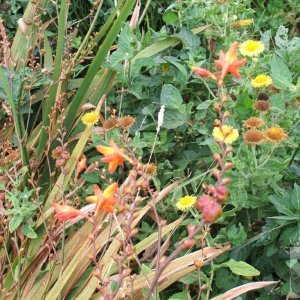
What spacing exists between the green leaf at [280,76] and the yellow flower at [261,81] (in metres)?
0.03

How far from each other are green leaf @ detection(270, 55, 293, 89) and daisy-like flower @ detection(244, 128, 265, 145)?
0.22 meters

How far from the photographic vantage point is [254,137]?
65.8 inches

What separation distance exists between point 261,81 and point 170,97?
31 centimetres

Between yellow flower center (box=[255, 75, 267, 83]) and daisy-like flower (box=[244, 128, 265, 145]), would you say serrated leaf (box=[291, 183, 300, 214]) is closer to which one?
daisy-like flower (box=[244, 128, 265, 145])

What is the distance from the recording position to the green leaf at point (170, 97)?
1978mm

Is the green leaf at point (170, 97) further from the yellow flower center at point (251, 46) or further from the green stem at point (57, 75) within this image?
the green stem at point (57, 75)

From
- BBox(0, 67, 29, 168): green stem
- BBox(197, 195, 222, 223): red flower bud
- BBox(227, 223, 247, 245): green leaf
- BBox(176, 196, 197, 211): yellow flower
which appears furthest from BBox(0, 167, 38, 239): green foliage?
BBox(197, 195, 222, 223): red flower bud

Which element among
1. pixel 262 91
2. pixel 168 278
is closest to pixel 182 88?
pixel 262 91

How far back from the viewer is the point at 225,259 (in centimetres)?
184

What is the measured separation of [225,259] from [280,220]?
0.75ft

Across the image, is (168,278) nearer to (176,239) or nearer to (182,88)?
(176,239)

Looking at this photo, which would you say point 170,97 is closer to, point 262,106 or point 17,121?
point 262,106

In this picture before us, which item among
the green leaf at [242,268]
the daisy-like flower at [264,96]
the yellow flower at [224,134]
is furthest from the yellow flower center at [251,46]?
the green leaf at [242,268]

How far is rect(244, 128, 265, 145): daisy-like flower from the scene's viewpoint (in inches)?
65.8
